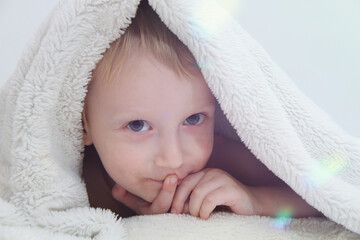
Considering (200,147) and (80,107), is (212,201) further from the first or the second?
(80,107)

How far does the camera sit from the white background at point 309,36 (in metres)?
1.38

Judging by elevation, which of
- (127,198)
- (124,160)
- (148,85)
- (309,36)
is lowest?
(127,198)

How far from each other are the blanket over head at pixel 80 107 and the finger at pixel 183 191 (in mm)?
36

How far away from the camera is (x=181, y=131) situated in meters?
0.79

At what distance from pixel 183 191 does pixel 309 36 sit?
918 millimetres

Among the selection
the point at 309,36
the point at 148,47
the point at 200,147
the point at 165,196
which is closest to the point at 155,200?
the point at 165,196

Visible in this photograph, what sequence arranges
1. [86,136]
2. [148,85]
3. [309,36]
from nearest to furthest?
[148,85], [86,136], [309,36]

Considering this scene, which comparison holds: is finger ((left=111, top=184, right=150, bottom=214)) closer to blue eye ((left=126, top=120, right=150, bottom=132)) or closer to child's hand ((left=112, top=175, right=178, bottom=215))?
child's hand ((left=112, top=175, right=178, bottom=215))

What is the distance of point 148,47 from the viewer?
0.75 meters

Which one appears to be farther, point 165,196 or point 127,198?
point 127,198

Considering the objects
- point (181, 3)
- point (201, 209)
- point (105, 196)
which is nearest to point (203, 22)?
point (181, 3)

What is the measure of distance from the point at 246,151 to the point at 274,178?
0.09m

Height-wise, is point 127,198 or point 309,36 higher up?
point 309,36

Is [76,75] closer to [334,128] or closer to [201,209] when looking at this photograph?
[201,209]
